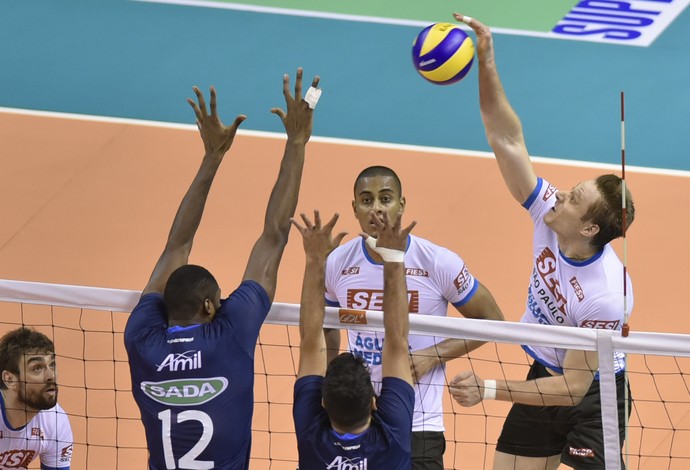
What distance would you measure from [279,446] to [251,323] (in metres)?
3.55

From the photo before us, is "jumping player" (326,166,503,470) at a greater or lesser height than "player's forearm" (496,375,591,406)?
greater

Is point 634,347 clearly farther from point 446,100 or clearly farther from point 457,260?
point 446,100

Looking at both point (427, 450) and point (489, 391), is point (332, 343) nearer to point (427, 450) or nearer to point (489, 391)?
point (427, 450)

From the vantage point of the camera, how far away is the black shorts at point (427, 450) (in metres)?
6.19

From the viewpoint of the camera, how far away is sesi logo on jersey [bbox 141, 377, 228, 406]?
5.06 metres

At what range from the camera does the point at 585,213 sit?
6.25 m

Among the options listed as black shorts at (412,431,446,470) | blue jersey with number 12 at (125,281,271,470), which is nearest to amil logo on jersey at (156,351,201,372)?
blue jersey with number 12 at (125,281,271,470)

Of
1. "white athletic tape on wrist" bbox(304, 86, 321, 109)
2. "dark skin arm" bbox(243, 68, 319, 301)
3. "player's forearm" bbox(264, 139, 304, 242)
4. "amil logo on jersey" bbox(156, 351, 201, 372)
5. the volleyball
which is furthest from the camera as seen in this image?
the volleyball

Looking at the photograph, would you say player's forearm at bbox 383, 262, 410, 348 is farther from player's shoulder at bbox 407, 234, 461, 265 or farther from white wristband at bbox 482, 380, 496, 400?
player's shoulder at bbox 407, 234, 461, 265

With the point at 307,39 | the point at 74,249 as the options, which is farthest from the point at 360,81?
→ the point at 74,249

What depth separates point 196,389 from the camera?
5.06 m

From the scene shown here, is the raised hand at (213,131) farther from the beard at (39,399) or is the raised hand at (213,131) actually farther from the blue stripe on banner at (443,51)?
the beard at (39,399)

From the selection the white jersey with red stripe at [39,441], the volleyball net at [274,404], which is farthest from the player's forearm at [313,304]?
the volleyball net at [274,404]

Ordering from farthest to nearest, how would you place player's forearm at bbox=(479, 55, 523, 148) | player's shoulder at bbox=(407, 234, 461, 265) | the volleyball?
the volleyball < player's shoulder at bbox=(407, 234, 461, 265) < player's forearm at bbox=(479, 55, 523, 148)
